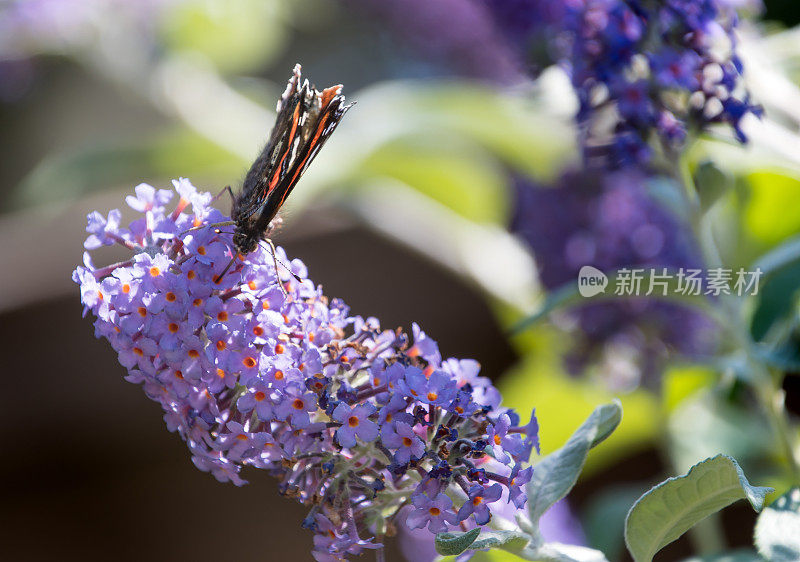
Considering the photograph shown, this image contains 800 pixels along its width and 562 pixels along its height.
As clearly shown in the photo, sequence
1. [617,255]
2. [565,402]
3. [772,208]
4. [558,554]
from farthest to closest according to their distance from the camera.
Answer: [565,402], [617,255], [772,208], [558,554]

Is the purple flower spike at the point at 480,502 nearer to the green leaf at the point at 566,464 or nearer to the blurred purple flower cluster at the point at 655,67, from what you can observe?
the green leaf at the point at 566,464

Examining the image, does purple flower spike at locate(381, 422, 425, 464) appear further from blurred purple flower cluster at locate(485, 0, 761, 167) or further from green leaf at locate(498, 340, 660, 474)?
green leaf at locate(498, 340, 660, 474)

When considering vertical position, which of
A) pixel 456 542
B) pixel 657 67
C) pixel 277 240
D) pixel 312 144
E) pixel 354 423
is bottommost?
pixel 456 542

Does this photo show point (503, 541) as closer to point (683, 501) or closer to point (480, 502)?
point (480, 502)

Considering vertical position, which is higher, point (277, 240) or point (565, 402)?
point (277, 240)

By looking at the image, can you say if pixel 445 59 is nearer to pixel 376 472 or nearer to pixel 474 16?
pixel 474 16

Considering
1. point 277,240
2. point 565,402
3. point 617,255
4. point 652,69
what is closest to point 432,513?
point 652,69

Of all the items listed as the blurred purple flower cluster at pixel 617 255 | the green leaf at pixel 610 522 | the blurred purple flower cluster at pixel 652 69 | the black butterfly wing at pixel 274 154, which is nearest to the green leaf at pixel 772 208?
the blurred purple flower cluster at pixel 617 255

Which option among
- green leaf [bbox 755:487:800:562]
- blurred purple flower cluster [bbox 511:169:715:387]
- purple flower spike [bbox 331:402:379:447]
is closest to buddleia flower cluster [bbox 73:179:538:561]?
purple flower spike [bbox 331:402:379:447]
